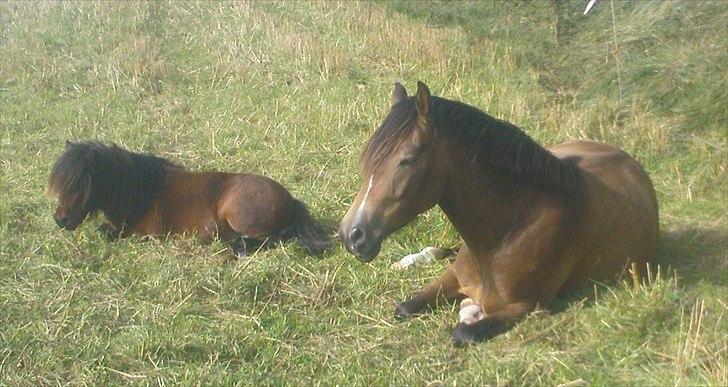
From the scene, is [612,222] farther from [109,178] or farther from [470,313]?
[109,178]

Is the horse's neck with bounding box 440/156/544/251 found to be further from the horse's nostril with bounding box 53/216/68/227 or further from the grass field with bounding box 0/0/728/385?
the horse's nostril with bounding box 53/216/68/227

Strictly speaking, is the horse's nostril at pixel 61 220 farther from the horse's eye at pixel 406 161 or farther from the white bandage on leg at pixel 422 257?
the horse's eye at pixel 406 161

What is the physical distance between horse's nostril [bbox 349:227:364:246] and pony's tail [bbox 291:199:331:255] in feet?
5.92

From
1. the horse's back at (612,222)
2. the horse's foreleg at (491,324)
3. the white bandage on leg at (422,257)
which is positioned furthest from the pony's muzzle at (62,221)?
the horse's back at (612,222)

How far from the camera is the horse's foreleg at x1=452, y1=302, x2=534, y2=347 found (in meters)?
4.65

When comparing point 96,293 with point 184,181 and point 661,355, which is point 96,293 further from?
point 661,355

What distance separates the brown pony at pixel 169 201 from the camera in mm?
6441

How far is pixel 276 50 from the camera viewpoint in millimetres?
11469

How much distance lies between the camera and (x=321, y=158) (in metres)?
8.08

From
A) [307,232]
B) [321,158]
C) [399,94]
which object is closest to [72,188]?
[307,232]

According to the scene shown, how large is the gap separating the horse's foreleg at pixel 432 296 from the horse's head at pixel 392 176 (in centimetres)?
72

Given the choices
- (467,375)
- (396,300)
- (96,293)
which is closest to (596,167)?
(396,300)

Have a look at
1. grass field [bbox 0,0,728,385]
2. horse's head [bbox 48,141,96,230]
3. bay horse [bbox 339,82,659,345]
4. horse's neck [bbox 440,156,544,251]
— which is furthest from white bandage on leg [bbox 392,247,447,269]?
horse's head [bbox 48,141,96,230]

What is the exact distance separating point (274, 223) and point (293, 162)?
1.63m
